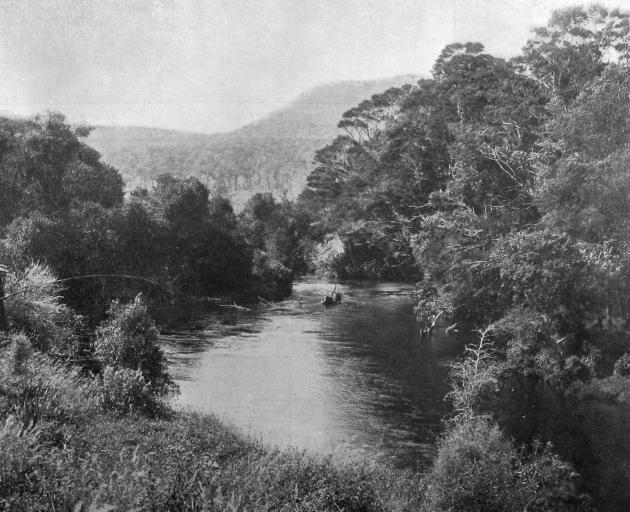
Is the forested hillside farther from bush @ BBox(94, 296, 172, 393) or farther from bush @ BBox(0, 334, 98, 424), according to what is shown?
bush @ BBox(94, 296, 172, 393)

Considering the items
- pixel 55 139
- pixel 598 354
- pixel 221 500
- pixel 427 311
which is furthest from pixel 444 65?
pixel 221 500

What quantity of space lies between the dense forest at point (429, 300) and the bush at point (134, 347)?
0.28 feet

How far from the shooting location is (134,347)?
26.3 meters

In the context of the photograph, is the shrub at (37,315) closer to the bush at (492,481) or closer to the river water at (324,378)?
the river water at (324,378)

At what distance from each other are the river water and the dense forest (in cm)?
175

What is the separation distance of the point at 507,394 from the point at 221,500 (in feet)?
63.3

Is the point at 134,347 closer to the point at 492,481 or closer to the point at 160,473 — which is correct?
the point at 160,473

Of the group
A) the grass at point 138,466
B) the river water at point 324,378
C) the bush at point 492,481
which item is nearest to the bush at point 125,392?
the grass at point 138,466

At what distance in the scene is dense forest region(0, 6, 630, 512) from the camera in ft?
53.4

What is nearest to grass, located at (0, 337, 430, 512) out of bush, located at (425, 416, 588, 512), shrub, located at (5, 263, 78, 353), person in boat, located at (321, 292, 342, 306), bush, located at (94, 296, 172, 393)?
bush, located at (425, 416, 588, 512)

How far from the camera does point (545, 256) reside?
29328 millimetres

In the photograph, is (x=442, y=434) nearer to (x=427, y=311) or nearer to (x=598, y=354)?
(x=598, y=354)

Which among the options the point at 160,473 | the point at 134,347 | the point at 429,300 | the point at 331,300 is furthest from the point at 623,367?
the point at 331,300

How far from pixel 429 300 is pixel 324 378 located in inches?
555
